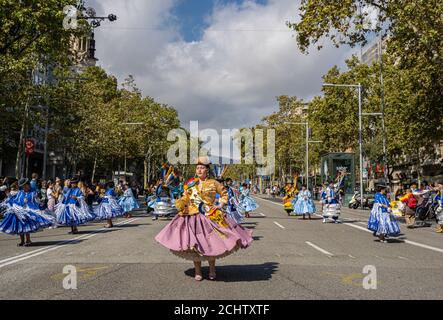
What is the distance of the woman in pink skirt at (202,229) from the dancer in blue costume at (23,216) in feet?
18.9

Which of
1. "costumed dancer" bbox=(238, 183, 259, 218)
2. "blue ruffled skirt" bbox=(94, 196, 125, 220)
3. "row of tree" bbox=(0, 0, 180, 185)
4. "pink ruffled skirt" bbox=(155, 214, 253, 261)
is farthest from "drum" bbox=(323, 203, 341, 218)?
"row of tree" bbox=(0, 0, 180, 185)

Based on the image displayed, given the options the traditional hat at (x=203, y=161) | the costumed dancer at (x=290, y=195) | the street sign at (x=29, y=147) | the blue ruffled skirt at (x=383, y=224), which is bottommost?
the blue ruffled skirt at (x=383, y=224)

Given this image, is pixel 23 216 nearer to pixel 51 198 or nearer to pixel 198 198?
pixel 198 198

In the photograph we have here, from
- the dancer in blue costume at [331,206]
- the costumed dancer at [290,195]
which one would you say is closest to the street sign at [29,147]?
the costumed dancer at [290,195]

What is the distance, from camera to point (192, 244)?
6.90 meters

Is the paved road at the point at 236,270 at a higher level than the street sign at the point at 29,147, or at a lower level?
lower

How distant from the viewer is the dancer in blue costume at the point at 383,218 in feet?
41.9

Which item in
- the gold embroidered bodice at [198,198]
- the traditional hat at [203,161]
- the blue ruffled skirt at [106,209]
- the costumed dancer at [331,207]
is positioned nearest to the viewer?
the gold embroidered bodice at [198,198]

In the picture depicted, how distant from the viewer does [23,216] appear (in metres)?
11.5

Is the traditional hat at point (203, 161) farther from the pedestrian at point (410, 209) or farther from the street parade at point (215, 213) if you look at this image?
the pedestrian at point (410, 209)

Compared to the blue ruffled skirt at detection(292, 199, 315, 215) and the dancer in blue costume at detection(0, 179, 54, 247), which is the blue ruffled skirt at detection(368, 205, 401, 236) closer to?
the blue ruffled skirt at detection(292, 199, 315, 215)

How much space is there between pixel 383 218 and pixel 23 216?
9.50 meters
